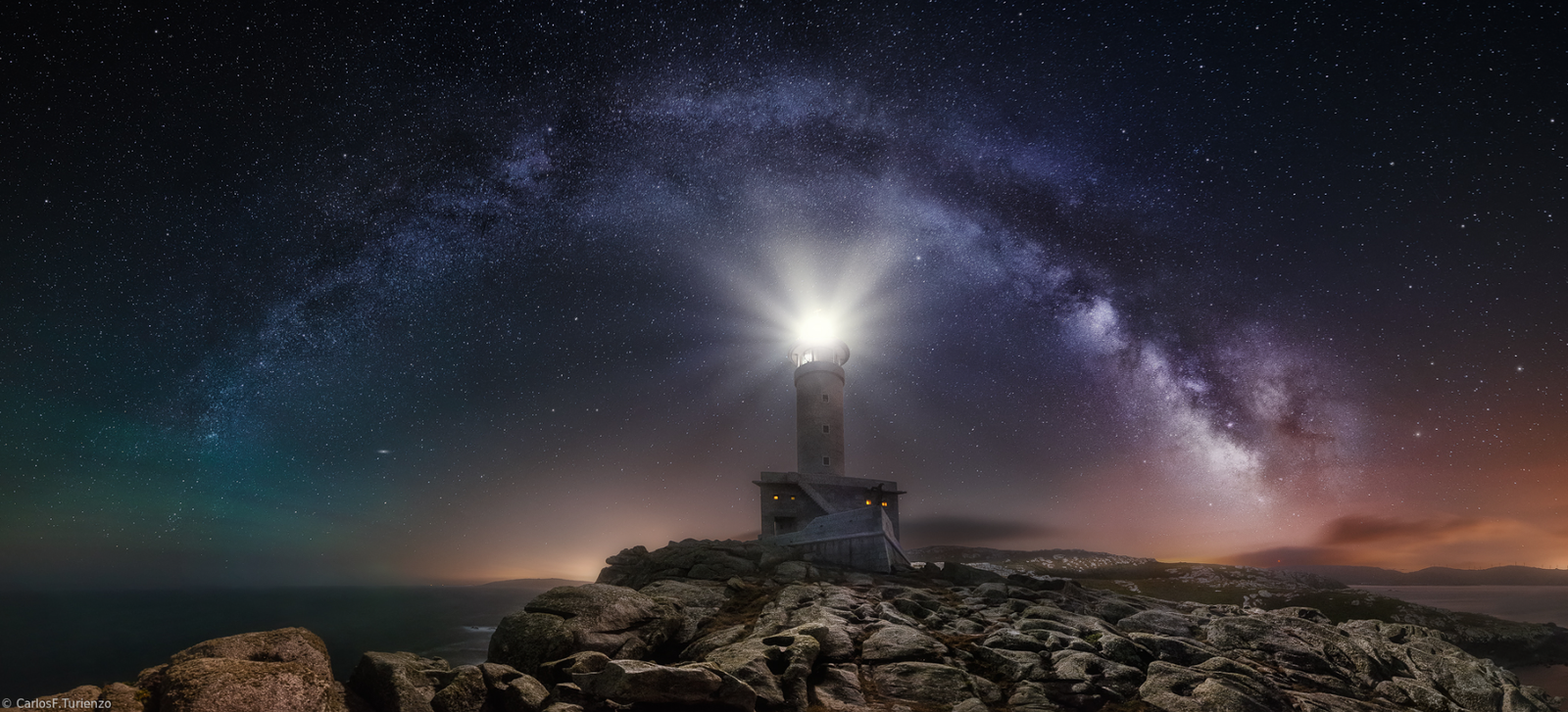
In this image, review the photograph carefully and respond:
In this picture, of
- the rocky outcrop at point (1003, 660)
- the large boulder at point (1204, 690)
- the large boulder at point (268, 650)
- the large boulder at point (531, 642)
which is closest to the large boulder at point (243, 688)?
the large boulder at point (268, 650)

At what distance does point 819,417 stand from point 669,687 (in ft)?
116

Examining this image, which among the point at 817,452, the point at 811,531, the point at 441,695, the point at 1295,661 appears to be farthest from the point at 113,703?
the point at 817,452

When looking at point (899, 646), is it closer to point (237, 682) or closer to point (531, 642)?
point (531, 642)

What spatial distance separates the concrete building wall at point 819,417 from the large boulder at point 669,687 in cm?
3287

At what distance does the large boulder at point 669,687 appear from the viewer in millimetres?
10352

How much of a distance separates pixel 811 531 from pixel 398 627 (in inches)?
5622

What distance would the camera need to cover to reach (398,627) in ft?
439

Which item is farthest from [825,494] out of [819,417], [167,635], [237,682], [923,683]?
[167,635]

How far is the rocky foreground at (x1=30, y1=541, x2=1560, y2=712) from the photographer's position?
9.59 m

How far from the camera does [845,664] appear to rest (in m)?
14.0

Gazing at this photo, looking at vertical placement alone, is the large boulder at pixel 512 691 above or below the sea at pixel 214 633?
above

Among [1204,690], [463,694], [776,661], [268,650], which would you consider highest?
[268,650]

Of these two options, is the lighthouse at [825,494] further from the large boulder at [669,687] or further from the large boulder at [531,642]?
the large boulder at [669,687]

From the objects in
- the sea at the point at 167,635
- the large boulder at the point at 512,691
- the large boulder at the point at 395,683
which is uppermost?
the large boulder at the point at 395,683
